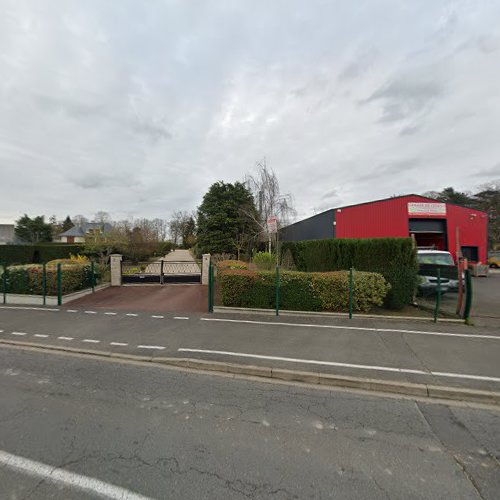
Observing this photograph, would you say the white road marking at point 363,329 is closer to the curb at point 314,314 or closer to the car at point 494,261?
the curb at point 314,314

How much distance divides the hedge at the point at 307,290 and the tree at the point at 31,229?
52.2 meters

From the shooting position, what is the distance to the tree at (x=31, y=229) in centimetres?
4434

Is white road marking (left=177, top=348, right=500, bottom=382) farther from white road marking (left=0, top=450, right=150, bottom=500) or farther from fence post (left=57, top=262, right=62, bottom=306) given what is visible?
fence post (left=57, top=262, right=62, bottom=306)

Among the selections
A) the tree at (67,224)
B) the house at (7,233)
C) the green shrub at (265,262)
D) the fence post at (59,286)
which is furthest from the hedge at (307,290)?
the tree at (67,224)

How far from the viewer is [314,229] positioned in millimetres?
22578

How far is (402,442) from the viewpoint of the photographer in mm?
2566

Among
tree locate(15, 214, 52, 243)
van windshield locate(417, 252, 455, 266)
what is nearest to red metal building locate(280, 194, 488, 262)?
van windshield locate(417, 252, 455, 266)

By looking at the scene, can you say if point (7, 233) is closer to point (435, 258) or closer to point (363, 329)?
point (363, 329)

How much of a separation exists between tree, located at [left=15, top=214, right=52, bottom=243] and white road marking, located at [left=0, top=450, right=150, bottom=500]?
5488cm

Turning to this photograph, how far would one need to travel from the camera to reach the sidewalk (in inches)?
154

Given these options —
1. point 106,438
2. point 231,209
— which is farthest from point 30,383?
point 231,209

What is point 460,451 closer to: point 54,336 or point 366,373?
point 366,373

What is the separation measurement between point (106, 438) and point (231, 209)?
22.2m

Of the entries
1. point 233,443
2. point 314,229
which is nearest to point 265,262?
point 314,229
